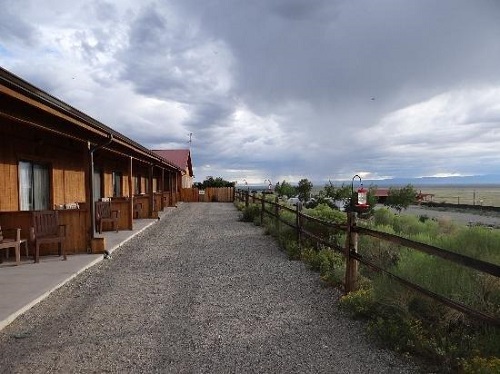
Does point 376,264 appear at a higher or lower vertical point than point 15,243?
lower

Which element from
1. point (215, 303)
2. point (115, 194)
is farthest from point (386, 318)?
point (115, 194)

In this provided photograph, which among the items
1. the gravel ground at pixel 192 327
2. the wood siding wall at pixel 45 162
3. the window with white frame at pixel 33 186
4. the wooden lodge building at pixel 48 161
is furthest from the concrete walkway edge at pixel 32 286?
the window with white frame at pixel 33 186

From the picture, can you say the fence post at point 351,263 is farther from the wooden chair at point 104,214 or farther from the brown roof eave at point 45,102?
the wooden chair at point 104,214

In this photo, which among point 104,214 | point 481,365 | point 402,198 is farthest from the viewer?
point 402,198

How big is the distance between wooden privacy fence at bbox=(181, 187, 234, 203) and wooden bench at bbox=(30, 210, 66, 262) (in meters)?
29.6

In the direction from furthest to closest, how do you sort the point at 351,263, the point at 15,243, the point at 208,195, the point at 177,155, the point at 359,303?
the point at 177,155, the point at 208,195, the point at 15,243, the point at 351,263, the point at 359,303

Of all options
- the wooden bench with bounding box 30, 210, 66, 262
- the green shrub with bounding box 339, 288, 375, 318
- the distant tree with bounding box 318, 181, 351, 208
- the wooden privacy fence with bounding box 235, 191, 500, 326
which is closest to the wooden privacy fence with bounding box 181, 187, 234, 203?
the distant tree with bounding box 318, 181, 351, 208

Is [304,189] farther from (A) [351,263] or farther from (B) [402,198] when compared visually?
(A) [351,263]

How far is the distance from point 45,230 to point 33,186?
230 centimetres

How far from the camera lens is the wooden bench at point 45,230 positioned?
766 centimetres

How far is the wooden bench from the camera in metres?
7.66

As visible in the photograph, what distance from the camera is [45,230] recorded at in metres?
7.90

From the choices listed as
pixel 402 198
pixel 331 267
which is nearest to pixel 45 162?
pixel 331 267

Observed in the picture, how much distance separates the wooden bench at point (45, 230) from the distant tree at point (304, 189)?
109 feet
